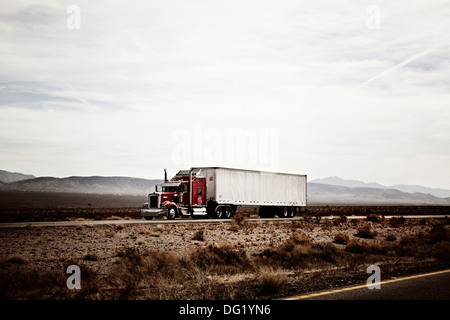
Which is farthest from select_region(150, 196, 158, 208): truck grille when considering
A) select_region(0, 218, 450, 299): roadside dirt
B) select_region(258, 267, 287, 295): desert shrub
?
select_region(258, 267, 287, 295): desert shrub

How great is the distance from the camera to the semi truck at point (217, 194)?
122 ft

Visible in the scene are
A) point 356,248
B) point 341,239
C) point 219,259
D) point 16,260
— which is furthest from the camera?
point 341,239

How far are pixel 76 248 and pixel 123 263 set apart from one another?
5.02 meters

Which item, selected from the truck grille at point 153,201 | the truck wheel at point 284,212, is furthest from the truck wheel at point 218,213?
the truck wheel at point 284,212

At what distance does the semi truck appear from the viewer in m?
37.2

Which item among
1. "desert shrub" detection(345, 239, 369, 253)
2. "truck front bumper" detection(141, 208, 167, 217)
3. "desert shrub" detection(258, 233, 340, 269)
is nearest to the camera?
"desert shrub" detection(258, 233, 340, 269)

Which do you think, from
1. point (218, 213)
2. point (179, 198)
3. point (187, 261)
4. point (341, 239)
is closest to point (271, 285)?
point (187, 261)

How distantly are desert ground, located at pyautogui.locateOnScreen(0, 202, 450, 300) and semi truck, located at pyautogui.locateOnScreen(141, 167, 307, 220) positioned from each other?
6941 mm

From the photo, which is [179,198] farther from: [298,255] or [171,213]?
[298,255]

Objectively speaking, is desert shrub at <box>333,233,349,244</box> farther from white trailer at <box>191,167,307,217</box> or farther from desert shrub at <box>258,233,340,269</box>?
white trailer at <box>191,167,307,217</box>

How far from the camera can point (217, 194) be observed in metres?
39.5

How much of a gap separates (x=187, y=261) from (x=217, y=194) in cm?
2283

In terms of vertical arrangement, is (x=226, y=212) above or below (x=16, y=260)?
above
